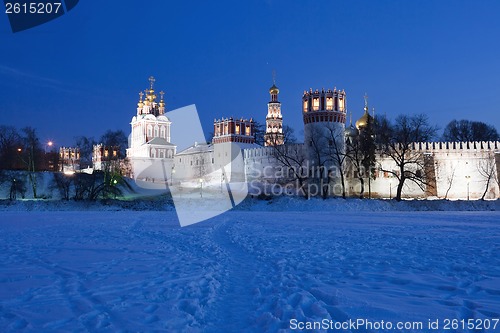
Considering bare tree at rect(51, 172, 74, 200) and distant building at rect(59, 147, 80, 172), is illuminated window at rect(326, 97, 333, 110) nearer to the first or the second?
bare tree at rect(51, 172, 74, 200)

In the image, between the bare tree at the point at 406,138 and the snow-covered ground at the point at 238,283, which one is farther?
the bare tree at the point at 406,138

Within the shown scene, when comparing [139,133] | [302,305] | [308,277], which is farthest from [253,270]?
[139,133]

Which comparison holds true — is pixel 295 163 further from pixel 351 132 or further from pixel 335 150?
pixel 351 132

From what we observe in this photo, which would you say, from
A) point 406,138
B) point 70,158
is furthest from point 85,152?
point 406,138

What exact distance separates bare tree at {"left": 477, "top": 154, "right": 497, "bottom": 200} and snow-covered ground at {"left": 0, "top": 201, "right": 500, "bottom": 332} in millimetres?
35358

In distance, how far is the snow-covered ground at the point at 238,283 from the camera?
17.2ft

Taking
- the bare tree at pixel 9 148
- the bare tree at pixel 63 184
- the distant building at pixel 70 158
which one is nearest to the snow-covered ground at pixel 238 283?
the bare tree at pixel 63 184

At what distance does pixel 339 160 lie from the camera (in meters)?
41.7

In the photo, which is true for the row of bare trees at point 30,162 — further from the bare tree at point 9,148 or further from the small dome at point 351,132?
the small dome at point 351,132

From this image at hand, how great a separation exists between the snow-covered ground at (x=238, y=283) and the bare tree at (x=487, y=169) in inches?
1392

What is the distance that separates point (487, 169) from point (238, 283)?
1735 inches

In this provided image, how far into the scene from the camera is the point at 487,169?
43.3 m

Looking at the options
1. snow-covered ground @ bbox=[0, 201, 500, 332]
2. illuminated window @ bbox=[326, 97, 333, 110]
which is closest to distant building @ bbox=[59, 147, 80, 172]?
illuminated window @ bbox=[326, 97, 333, 110]

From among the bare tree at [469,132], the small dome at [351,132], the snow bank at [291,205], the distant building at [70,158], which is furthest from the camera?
the distant building at [70,158]
